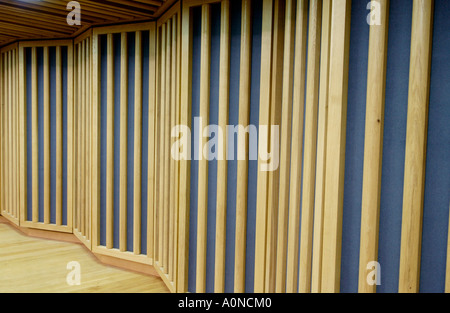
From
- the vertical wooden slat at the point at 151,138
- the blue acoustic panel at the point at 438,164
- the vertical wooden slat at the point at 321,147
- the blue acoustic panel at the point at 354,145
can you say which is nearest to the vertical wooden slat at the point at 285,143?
the vertical wooden slat at the point at 321,147

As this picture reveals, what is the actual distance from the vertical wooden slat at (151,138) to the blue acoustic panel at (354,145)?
1515mm

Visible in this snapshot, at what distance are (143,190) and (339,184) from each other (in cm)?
164

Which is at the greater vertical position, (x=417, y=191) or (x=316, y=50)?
(x=316, y=50)

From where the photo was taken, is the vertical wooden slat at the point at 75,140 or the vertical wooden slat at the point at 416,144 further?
the vertical wooden slat at the point at 75,140

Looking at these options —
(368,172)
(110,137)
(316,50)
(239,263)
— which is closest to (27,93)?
(110,137)

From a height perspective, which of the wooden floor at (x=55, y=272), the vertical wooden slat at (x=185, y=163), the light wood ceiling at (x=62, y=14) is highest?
the light wood ceiling at (x=62, y=14)

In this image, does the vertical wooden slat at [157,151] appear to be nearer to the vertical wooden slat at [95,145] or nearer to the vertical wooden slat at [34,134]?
the vertical wooden slat at [95,145]

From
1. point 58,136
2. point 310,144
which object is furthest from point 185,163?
point 58,136

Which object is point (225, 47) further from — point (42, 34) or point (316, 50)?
point (42, 34)

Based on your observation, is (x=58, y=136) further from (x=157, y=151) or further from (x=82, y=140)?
(x=157, y=151)

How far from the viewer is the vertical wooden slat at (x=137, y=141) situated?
255 centimetres

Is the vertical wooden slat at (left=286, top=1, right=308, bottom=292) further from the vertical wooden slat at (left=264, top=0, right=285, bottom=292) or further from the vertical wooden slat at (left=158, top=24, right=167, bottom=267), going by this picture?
the vertical wooden slat at (left=158, top=24, right=167, bottom=267)

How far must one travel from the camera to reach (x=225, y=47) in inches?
70.6
